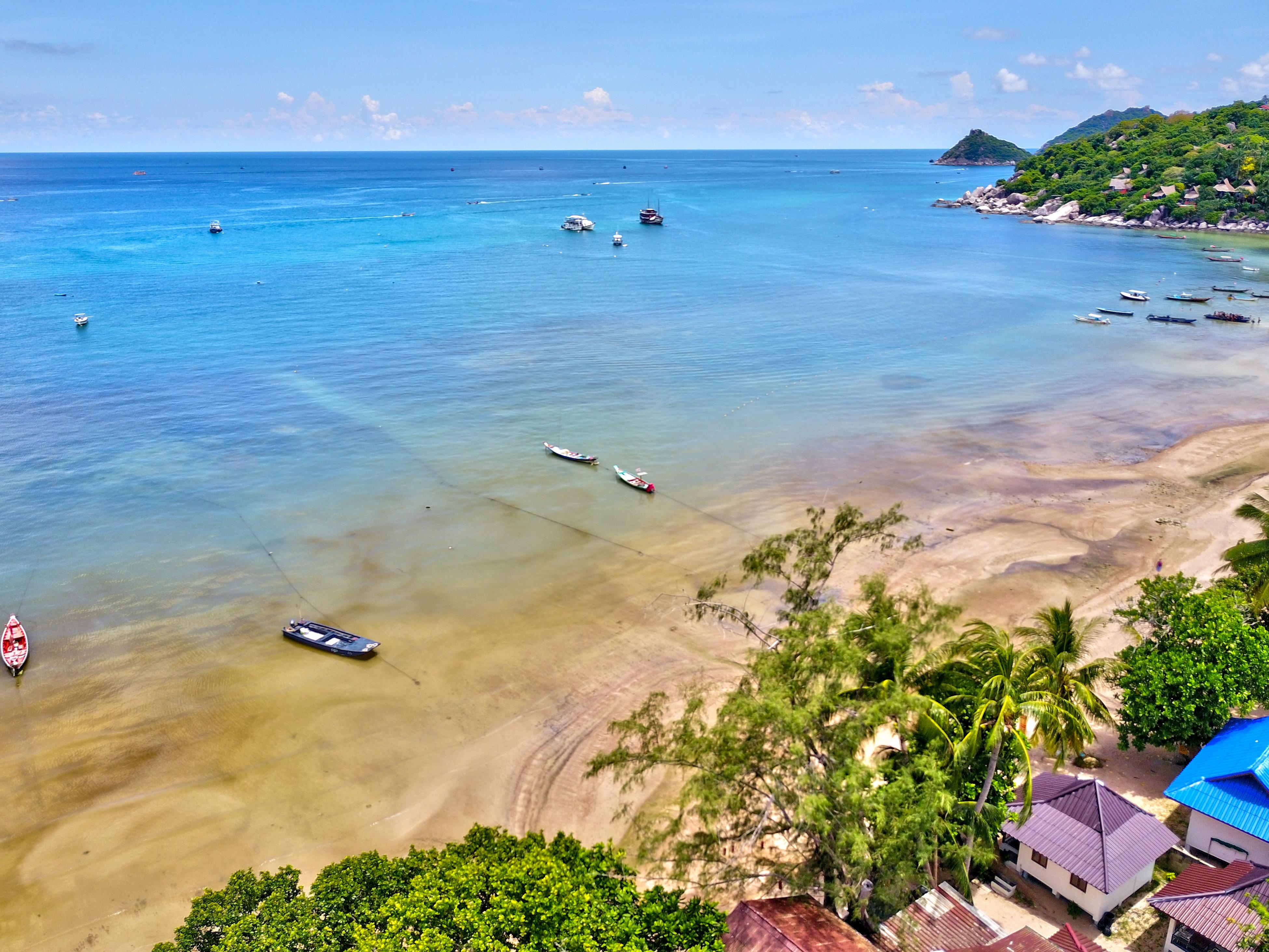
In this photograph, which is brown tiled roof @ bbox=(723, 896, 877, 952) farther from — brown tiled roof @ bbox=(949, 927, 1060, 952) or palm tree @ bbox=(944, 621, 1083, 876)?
palm tree @ bbox=(944, 621, 1083, 876)

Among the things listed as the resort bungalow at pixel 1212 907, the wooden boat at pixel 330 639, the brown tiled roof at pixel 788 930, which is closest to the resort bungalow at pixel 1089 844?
the resort bungalow at pixel 1212 907

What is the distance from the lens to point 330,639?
3444 cm

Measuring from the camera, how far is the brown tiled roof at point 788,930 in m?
18.0

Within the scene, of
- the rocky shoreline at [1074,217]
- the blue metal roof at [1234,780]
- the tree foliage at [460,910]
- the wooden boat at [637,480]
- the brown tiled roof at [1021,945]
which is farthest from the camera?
the rocky shoreline at [1074,217]

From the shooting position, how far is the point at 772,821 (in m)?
20.9

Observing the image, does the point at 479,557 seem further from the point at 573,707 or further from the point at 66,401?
the point at 66,401

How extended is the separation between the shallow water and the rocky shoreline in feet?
158

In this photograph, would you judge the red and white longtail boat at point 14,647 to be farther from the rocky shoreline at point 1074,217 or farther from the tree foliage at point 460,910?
the rocky shoreline at point 1074,217

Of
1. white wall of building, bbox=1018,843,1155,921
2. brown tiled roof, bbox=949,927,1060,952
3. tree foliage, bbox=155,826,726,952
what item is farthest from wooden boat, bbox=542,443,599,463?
brown tiled roof, bbox=949,927,1060,952

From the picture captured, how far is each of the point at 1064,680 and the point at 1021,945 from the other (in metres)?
6.64

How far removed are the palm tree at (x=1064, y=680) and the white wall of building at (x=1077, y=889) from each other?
253 cm

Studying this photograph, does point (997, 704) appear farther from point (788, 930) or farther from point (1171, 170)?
point (1171, 170)

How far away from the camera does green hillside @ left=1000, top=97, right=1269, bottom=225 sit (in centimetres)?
15025

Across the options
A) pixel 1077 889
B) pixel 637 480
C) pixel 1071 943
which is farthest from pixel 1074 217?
pixel 1071 943
